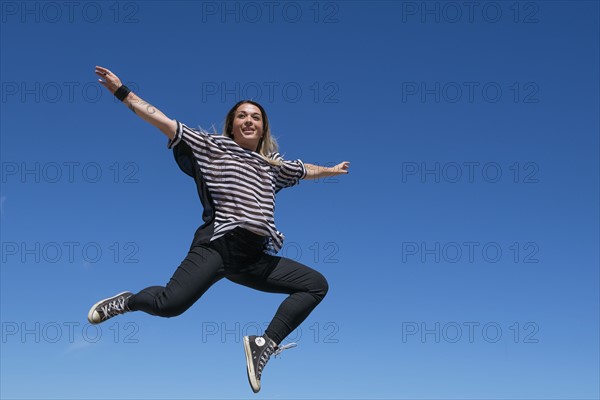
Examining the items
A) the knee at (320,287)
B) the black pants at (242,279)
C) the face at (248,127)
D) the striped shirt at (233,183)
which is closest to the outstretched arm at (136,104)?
the striped shirt at (233,183)

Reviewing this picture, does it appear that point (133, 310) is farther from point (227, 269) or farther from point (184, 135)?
point (184, 135)

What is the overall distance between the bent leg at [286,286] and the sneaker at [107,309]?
3.51ft

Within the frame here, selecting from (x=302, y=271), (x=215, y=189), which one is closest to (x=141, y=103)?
(x=215, y=189)

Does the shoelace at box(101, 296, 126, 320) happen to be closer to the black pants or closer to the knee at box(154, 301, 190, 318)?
the black pants

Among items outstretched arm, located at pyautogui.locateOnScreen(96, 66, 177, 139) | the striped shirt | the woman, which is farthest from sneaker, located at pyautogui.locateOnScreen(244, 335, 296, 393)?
outstretched arm, located at pyautogui.locateOnScreen(96, 66, 177, 139)

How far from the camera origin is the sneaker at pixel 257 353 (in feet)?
22.0

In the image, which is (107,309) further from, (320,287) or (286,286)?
(320,287)

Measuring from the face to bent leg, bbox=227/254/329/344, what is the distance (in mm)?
1176

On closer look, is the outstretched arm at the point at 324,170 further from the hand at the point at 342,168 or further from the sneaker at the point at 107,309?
the sneaker at the point at 107,309

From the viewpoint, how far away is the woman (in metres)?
6.75

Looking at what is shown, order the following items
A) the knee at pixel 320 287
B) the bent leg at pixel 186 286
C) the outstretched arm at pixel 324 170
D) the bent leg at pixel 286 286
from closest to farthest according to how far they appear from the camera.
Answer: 1. the bent leg at pixel 186 286
2. the bent leg at pixel 286 286
3. the knee at pixel 320 287
4. the outstretched arm at pixel 324 170

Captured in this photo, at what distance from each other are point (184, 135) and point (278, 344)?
7.30ft

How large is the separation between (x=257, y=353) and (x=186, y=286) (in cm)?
93

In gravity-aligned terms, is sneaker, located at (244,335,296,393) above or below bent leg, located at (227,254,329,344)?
below
